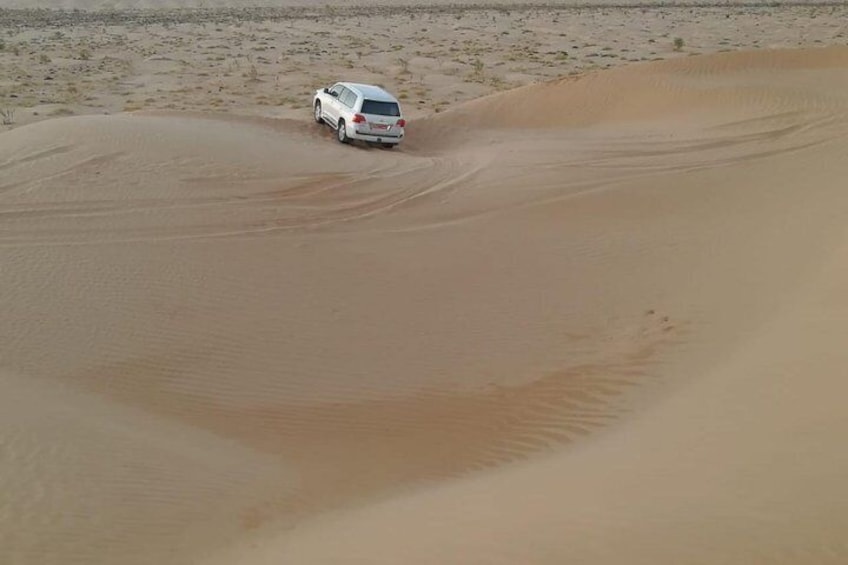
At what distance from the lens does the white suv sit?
64.5ft

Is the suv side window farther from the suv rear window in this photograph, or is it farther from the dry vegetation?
the dry vegetation

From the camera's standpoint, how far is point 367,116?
19.6 metres

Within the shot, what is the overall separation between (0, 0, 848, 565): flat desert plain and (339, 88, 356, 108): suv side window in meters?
1.15

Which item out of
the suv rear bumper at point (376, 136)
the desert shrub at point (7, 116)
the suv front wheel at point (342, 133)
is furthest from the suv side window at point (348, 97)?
the desert shrub at point (7, 116)

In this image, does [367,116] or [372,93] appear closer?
[367,116]

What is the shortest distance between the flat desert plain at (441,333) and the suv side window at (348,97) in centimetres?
115

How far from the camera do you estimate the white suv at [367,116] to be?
64.5ft

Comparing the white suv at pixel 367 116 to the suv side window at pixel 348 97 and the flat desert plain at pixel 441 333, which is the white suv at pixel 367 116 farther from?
the flat desert plain at pixel 441 333

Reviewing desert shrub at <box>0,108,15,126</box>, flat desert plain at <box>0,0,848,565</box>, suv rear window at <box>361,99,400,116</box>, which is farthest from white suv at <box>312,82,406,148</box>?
desert shrub at <box>0,108,15,126</box>

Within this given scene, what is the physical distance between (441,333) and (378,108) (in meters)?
10.0

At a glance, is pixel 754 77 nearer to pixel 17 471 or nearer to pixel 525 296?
pixel 525 296

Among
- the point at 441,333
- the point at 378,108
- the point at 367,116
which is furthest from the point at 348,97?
the point at 441,333

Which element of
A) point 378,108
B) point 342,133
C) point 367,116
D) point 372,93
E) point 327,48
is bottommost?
point 327,48

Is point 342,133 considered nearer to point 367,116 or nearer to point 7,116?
point 367,116
